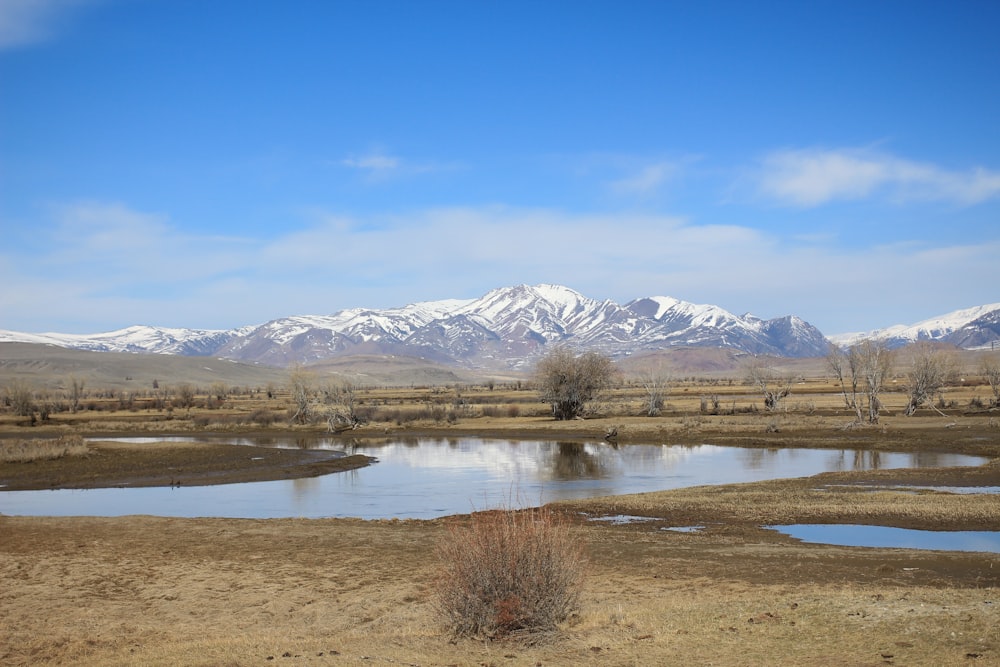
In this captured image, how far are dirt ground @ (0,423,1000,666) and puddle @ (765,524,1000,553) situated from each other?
2.11ft

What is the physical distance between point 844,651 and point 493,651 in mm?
4531

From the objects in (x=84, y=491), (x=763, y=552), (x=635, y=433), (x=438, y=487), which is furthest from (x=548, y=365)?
(x=763, y=552)

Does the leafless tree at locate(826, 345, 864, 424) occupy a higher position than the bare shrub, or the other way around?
the leafless tree at locate(826, 345, 864, 424)

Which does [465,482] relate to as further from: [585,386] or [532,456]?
[585,386]

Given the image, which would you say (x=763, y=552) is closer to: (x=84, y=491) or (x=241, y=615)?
(x=241, y=615)

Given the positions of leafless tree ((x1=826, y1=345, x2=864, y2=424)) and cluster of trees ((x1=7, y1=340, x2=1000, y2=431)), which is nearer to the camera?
leafless tree ((x1=826, y1=345, x2=864, y2=424))

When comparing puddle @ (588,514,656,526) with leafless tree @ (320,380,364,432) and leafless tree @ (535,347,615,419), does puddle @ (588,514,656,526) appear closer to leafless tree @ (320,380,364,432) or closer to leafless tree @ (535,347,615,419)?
leafless tree @ (535,347,615,419)

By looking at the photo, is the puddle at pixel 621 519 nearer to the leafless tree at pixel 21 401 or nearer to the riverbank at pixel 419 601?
the riverbank at pixel 419 601

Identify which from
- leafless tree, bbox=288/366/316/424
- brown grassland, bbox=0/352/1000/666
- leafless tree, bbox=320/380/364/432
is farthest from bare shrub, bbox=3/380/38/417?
brown grassland, bbox=0/352/1000/666

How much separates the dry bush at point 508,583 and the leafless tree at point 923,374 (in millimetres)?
66569

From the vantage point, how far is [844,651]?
1051 centimetres

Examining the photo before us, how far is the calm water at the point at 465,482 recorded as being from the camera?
3238 cm

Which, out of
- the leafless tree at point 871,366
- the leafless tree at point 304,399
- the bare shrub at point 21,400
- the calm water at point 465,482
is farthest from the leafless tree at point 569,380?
the bare shrub at point 21,400

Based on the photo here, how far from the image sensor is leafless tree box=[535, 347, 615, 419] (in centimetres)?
7912
